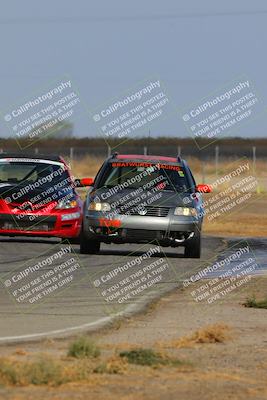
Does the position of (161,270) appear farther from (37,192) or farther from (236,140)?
(236,140)

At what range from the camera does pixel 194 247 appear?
69.1 ft

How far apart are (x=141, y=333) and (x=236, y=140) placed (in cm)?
10234

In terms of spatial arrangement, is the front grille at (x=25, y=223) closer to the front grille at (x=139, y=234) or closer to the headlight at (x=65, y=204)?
the headlight at (x=65, y=204)

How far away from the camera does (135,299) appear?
584 inches

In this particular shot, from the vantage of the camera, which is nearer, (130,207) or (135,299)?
(135,299)

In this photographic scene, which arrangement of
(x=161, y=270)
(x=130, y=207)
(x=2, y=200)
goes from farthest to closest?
(x=2, y=200) < (x=130, y=207) < (x=161, y=270)

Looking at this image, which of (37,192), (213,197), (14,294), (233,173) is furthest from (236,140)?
(14,294)

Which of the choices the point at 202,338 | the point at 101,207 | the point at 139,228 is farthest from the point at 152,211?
the point at 202,338

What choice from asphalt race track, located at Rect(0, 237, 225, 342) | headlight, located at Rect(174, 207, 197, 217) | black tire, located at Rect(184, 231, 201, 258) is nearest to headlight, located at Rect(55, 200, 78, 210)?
asphalt race track, located at Rect(0, 237, 225, 342)

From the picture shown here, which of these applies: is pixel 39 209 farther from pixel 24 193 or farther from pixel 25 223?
pixel 24 193

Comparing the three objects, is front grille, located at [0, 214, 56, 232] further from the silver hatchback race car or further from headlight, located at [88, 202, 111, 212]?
headlight, located at [88, 202, 111, 212]

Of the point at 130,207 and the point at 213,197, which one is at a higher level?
the point at 130,207

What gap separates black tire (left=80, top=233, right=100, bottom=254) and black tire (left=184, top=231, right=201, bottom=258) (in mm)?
1467

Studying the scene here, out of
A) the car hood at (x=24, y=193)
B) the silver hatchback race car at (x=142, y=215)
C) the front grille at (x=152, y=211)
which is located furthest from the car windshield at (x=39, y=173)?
the front grille at (x=152, y=211)
